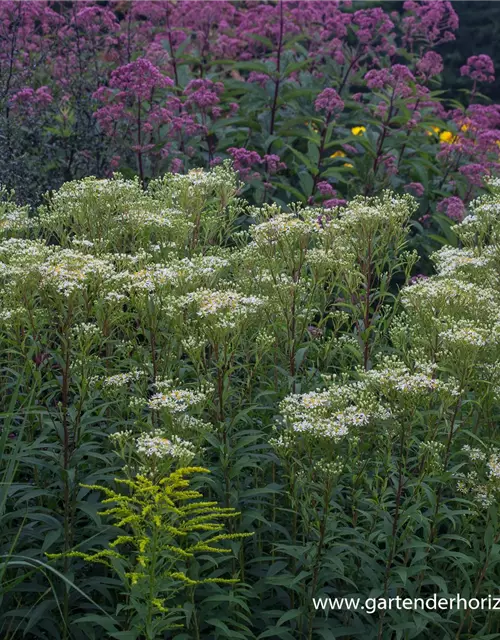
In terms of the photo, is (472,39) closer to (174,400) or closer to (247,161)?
(247,161)

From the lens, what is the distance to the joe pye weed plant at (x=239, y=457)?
10.9 ft

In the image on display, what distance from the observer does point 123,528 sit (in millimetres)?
3578

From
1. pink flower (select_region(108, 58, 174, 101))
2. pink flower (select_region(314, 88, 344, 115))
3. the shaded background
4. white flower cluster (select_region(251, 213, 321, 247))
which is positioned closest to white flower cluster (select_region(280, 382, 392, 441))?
white flower cluster (select_region(251, 213, 321, 247))

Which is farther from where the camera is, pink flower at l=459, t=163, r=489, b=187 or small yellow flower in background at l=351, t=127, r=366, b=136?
small yellow flower in background at l=351, t=127, r=366, b=136

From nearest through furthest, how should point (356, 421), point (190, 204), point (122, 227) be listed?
point (356, 421)
point (122, 227)
point (190, 204)

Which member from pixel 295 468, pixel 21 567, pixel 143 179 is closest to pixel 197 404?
pixel 295 468

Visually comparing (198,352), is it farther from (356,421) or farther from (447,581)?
(447,581)

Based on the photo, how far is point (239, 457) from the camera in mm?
3873

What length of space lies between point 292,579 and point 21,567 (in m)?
1.12

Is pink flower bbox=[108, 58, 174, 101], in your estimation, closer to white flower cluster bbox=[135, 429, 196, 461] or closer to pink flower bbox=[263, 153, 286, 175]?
pink flower bbox=[263, 153, 286, 175]

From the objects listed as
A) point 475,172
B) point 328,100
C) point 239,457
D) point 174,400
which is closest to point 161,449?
point 174,400

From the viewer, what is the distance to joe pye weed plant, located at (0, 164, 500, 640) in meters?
3.32

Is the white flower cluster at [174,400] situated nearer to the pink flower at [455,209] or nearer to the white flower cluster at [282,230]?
the white flower cluster at [282,230]

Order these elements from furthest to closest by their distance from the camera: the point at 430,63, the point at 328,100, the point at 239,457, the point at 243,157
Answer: the point at 430,63 < the point at 328,100 < the point at 243,157 < the point at 239,457
